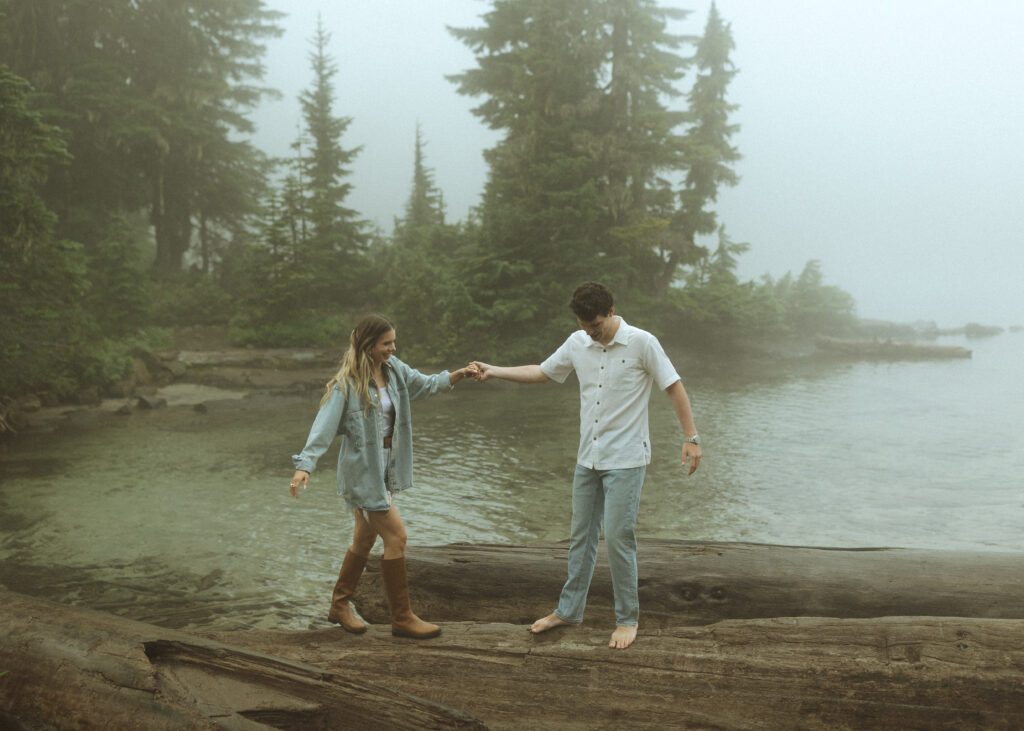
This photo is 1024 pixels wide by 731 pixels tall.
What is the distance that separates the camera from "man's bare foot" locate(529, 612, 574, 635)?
407cm

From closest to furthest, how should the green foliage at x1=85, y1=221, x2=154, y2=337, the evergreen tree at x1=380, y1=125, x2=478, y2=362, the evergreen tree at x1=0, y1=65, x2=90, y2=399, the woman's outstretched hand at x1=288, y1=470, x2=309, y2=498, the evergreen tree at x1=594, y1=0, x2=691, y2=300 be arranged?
the woman's outstretched hand at x1=288, y1=470, x2=309, y2=498, the evergreen tree at x1=0, y1=65, x2=90, y2=399, the green foliage at x1=85, y1=221, x2=154, y2=337, the evergreen tree at x1=380, y1=125, x2=478, y2=362, the evergreen tree at x1=594, y1=0, x2=691, y2=300

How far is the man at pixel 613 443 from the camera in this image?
12.8 feet

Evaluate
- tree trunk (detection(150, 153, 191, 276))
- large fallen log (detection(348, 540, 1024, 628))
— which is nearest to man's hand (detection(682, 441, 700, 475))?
large fallen log (detection(348, 540, 1024, 628))

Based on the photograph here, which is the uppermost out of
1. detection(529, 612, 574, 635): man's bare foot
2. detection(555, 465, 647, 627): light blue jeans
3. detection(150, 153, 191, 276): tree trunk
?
detection(150, 153, 191, 276): tree trunk

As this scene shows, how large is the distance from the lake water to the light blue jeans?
2980 millimetres

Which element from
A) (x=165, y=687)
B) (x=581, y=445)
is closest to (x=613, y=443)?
(x=581, y=445)

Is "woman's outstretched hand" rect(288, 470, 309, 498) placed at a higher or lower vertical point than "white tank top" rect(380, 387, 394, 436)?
lower

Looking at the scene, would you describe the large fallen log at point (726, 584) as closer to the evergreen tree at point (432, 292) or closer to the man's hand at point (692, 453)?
the man's hand at point (692, 453)

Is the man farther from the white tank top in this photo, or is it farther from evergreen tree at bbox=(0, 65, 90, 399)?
evergreen tree at bbox=(0, 65, 90, 399)

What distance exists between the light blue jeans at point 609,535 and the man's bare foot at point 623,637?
0.13 feet

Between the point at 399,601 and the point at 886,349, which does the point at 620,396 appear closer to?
the point at 399,601

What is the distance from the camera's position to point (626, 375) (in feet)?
13.1

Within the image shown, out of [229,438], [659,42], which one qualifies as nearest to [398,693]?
[229,438]

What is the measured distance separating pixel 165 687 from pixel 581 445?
250 cm
